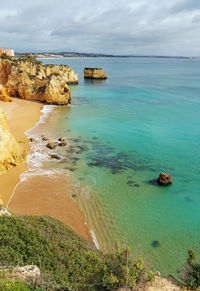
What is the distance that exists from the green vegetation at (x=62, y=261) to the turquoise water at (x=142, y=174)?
400 cm

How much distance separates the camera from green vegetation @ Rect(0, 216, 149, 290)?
6488mm

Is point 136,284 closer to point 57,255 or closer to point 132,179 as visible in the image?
point 57,255

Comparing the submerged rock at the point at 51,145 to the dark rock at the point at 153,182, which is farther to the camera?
the submerged rock at the point at 51,145

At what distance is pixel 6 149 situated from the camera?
691 inches

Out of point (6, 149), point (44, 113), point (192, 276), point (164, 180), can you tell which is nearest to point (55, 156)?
point (6, 149)

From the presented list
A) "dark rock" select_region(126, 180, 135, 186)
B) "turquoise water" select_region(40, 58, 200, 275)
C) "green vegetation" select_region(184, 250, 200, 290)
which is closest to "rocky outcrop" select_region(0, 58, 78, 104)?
"turquoise water" select_region(40, 58, 200, 275)

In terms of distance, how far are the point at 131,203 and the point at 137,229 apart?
7.58 ft

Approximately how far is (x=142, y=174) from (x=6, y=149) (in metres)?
11.4

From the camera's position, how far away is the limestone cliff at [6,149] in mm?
17250

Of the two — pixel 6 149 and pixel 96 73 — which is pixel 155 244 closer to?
pixel 6 149

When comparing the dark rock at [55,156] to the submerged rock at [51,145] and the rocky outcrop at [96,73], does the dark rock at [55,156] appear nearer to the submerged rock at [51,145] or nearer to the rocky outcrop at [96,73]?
the submerged rock at [51,145]

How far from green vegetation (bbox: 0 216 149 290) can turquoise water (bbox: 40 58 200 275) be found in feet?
13.1

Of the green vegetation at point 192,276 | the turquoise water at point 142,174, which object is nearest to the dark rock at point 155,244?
the turquoise water at point 142,174

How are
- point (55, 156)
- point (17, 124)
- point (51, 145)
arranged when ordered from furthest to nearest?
point (17, 124) < point (51, 145) < point (55, 156)
